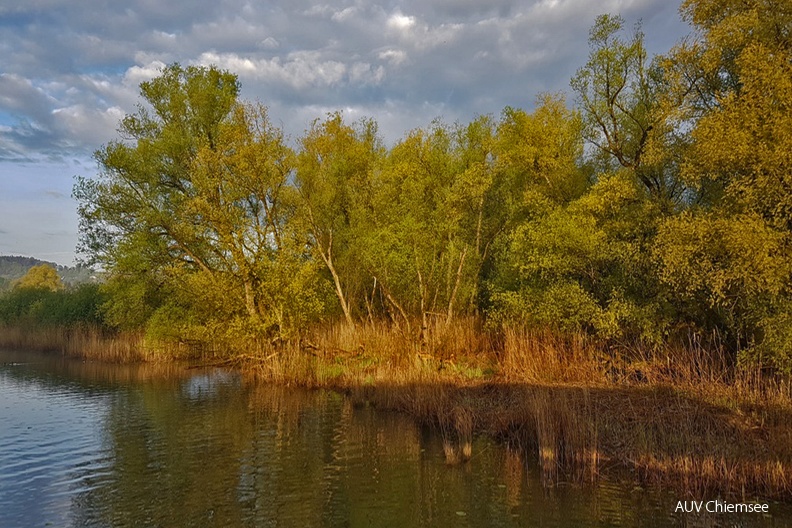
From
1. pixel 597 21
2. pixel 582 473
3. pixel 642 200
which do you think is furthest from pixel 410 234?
pixel 582 473

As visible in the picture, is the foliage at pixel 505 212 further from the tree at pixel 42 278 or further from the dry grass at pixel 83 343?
A: the tree at pixel 42 278

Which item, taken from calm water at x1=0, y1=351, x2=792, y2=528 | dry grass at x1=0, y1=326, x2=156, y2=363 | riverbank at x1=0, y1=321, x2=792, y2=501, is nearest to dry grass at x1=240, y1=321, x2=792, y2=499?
riverbank at x1=0, y1=321, x2=792, y2=501

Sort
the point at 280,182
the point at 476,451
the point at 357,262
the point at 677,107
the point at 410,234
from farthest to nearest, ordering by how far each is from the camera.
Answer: the point at 357,262, the point at 280,182, the point at 410,234, the point at 677,107, the point at 476,451

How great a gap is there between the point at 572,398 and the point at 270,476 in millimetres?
9223

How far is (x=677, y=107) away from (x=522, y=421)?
41.4 ft

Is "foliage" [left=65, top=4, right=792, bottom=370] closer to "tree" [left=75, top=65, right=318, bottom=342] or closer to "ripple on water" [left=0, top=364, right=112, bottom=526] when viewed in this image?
"tree" [left=75, top=65, right=318, bottom=342]

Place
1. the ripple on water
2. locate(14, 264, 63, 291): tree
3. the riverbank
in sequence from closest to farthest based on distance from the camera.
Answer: the ripple on water < the riverbank < locate(14, 264, 63, 291): tree

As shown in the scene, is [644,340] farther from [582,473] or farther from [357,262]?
[357,262]

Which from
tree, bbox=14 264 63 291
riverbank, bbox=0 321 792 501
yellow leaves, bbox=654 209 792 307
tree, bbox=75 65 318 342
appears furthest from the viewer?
tree, bbox=14 264 63 291

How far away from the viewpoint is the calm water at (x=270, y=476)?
10.1 meters

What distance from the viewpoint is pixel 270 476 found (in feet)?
41.2

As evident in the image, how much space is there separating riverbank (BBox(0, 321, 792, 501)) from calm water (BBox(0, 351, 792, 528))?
0.74m

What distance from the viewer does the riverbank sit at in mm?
11602

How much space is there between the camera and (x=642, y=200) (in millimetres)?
21266
